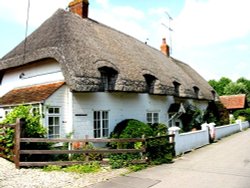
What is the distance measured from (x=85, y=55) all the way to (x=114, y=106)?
11.1 feet

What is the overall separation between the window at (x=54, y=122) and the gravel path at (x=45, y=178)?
2858mm

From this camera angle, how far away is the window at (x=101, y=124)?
14656 millimetres

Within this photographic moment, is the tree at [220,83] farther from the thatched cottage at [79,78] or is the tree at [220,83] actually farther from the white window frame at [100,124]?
the white window frame at [100,124]

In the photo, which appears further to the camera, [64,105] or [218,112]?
[218,112]

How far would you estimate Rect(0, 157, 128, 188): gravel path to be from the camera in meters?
8.24

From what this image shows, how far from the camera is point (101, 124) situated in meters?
14.8

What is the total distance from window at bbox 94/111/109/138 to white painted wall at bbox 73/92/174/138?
0.23 m

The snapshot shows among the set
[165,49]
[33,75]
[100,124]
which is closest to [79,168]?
[100,124]

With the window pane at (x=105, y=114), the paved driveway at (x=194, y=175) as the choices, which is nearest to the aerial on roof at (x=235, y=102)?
the paved driveway at (x=194, y=175)

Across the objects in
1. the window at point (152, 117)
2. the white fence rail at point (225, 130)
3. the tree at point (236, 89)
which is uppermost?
the tree at point (236, 89)

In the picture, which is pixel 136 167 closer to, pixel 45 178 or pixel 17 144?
pixel 45 178

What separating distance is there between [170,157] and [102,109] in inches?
174

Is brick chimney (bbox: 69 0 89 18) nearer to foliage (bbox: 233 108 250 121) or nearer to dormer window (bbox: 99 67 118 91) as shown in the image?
dormer window (bbox: 99 67 118 91)

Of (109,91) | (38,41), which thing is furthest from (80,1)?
(109,91)
